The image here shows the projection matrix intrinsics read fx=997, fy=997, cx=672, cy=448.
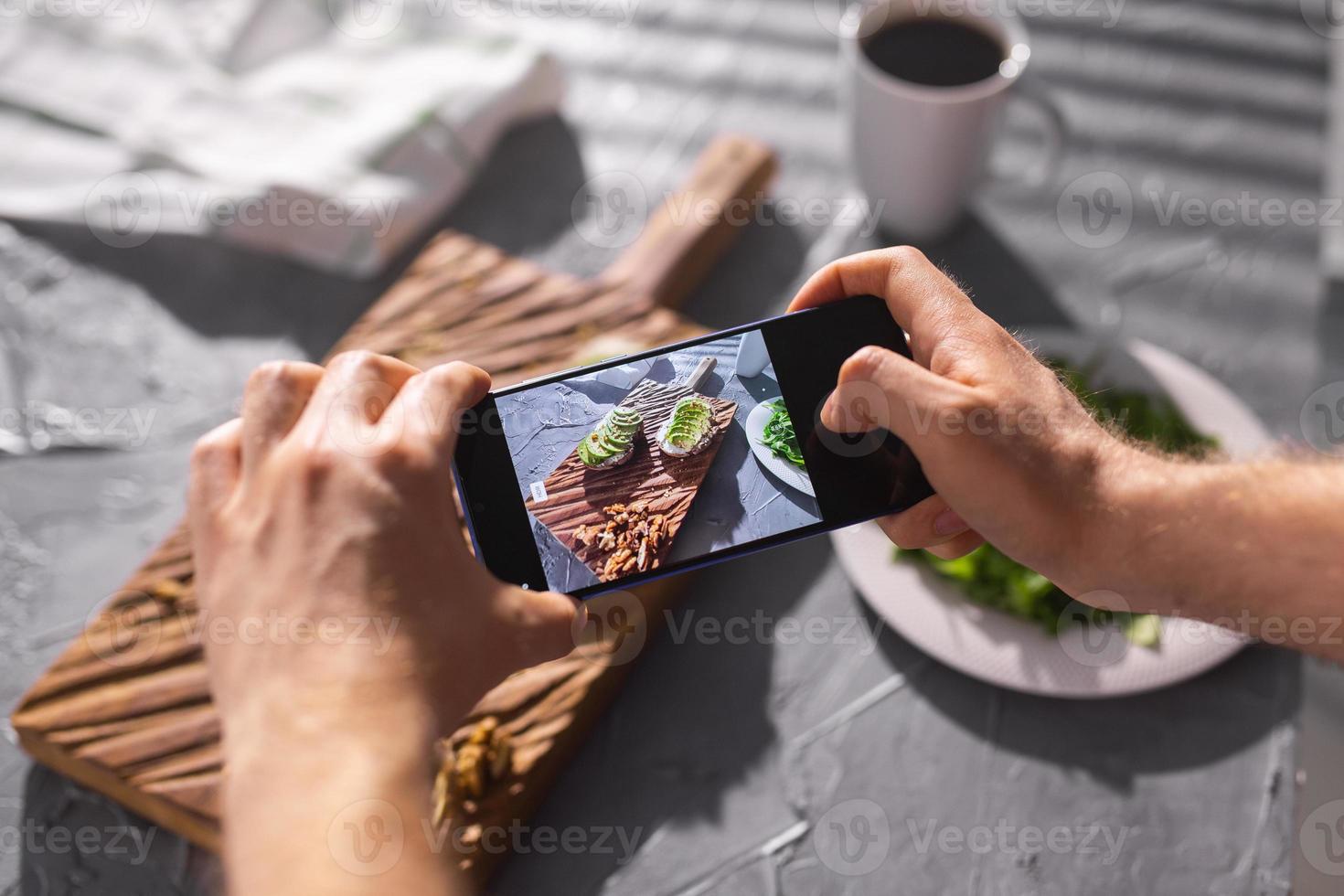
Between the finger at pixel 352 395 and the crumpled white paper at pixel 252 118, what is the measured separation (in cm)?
37

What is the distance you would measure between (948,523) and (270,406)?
45cm

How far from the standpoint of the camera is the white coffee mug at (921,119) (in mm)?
860

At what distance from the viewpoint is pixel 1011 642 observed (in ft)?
2.45

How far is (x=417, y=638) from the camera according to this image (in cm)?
54

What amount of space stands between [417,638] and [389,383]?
0.58 feet

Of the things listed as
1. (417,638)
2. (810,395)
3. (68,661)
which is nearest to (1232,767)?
(810,395)

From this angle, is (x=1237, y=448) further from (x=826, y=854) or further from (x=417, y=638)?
(x=417, y=638)

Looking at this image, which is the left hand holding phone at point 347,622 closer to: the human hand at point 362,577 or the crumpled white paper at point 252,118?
the human hand at point 362,577

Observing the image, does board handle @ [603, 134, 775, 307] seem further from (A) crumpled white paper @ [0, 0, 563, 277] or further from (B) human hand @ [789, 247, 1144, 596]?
(B) human hand @ [789, 247, 1144, 596]

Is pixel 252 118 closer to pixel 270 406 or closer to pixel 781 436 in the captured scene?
pixel 270 406

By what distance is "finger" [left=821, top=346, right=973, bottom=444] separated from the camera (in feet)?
1.89

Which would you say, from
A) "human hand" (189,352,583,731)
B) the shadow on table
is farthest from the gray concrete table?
"human hand" (189,352,583,731)

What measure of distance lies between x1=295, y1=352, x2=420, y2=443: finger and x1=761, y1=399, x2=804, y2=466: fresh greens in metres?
0.24

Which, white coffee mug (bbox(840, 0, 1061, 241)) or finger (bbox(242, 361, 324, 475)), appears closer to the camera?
finger (bbox(242, 361, 324, 475))
